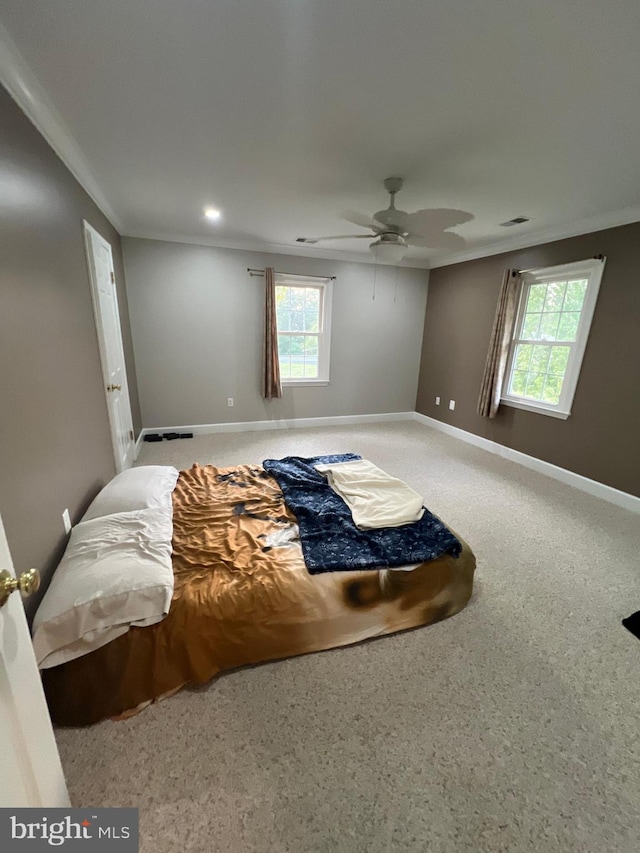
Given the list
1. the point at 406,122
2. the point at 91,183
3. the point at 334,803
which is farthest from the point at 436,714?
the point at 91,183

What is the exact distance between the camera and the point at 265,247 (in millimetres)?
4320

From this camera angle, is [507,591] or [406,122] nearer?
[406,122]

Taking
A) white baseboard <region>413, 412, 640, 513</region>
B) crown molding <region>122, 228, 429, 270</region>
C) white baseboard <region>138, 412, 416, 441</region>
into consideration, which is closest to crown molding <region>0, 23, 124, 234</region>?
crown molding <region>122, 228, 429, 270</region>

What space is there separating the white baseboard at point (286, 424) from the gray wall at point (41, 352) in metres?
2.14

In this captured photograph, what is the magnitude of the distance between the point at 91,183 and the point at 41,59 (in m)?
1.24

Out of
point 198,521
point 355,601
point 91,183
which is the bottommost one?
point 355,601

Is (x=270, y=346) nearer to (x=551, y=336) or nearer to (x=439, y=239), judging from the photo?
(x=439, y=239)

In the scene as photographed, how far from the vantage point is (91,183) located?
2.53m

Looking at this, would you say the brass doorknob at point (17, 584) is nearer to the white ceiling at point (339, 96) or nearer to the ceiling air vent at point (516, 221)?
the white ceiling at point (339, 96)

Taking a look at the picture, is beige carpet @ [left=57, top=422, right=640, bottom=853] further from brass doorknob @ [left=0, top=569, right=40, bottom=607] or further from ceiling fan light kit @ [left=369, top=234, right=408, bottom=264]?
ceiling fan light kit @ [left=369, top=234, right=408, bottom=264]

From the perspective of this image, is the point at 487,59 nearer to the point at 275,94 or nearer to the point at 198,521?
the point at 275,94

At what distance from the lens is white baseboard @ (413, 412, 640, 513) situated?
10.0ft

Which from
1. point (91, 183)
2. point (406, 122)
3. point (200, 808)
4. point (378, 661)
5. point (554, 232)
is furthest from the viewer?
point (554, 232)

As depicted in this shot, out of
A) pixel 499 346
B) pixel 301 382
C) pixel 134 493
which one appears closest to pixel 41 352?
pixel 134 493
